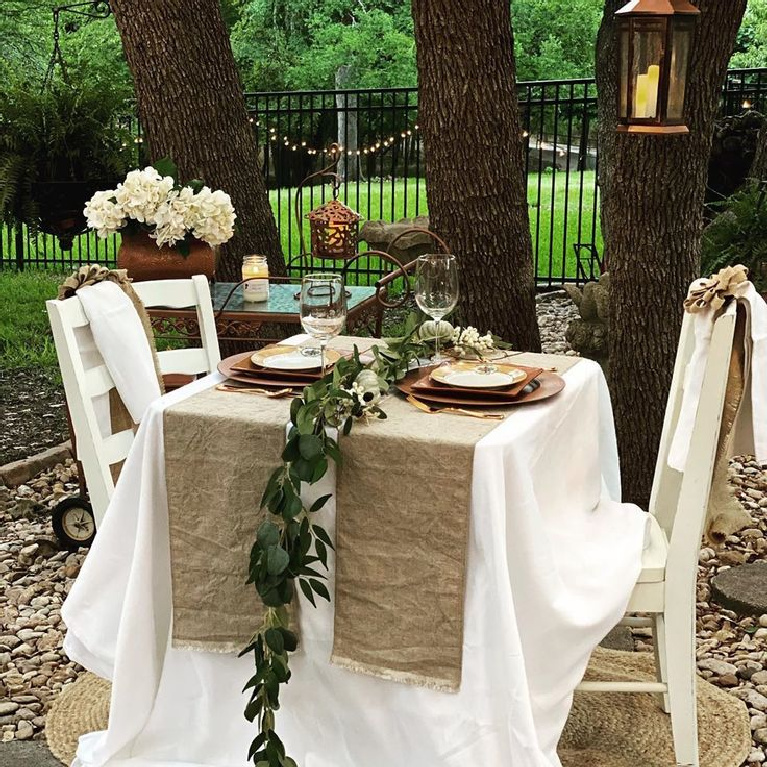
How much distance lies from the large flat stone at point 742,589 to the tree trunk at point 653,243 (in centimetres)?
41

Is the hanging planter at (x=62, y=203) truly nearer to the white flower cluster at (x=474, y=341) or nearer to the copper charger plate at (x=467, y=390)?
the white flower cluster at (x=474, y=341)

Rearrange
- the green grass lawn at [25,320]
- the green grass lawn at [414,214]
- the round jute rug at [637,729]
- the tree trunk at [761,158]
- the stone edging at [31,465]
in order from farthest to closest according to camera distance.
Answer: the green grass lawn at [414,214] < the tree trunk at [761,158] < the green grass lawn at [25,320] < the stone edging at [31,465] < the round jute rug at [637,729]

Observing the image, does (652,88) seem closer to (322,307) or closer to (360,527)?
(322,307)

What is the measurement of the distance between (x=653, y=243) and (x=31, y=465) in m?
2.74

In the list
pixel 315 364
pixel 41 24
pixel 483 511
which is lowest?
pixel 483 511

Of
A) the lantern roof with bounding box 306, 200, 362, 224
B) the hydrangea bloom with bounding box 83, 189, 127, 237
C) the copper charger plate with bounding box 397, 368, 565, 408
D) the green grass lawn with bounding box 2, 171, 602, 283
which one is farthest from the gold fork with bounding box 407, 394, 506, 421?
the green grass lawn with bounding box 2, 171, 602, 283

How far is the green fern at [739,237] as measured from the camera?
6699mm

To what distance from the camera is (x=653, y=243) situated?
3873mm

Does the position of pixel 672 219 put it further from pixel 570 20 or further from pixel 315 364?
pixel 570 20

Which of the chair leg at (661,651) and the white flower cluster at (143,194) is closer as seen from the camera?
the chair leg at (661,651)

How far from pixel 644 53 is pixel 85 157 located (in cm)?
278

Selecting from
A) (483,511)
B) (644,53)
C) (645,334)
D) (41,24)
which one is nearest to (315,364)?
(483,511)

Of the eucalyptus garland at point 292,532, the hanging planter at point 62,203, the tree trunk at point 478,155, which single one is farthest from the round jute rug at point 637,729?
the hanging planter at point 62,203

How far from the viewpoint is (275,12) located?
660 inches
